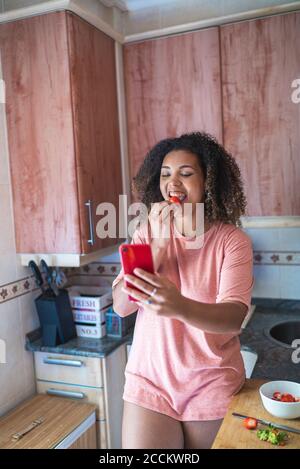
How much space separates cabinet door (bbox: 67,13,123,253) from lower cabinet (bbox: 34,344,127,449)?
51 cm

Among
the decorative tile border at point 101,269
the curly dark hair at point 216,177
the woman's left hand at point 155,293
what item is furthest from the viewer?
the decorative tile border at point 101,269

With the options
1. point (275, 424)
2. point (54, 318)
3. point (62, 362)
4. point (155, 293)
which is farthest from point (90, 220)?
point (275, 424)

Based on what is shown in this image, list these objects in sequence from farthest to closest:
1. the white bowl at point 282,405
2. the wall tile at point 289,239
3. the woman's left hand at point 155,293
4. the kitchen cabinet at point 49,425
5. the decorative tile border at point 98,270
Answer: the wall tile at point 289,239 < the decorative tile border at point 98,270 < the kitchen cabinet at point 49,425 < the white bowl at point 282,405 < the woman's left hand at point 155,293

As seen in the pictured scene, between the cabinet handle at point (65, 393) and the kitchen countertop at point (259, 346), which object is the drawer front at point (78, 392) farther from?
the kitchen countertop at point (259, 346)

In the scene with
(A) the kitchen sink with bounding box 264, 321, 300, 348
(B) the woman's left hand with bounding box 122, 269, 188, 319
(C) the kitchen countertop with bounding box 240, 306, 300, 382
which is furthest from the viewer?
(A) the kitchen sink with bounding box 264, 321, 300, 348

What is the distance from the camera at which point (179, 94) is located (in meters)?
1.90

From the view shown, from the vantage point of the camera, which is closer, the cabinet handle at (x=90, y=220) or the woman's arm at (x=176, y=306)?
the woman's arm at (x=176, y=306)

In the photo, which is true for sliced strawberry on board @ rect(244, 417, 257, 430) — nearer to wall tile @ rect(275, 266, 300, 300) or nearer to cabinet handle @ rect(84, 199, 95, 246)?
cabinet handle @ rect(84, 199, 95, 246)

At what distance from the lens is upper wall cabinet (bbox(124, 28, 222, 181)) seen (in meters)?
1.84

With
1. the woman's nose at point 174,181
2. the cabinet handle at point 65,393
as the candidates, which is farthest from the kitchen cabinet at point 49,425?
the woman's nose at point 174,181

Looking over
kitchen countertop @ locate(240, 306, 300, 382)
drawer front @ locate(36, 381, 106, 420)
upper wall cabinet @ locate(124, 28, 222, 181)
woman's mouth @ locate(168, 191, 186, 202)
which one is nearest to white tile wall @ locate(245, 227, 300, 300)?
kitchen countertop @ locate(240, 306, 300, 382)

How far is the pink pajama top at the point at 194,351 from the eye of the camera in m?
1.06

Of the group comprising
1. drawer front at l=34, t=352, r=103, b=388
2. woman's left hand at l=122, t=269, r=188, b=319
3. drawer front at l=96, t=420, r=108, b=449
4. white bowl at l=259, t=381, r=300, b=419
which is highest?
woman's left hand at l=122, t=269, r=188, b=319
